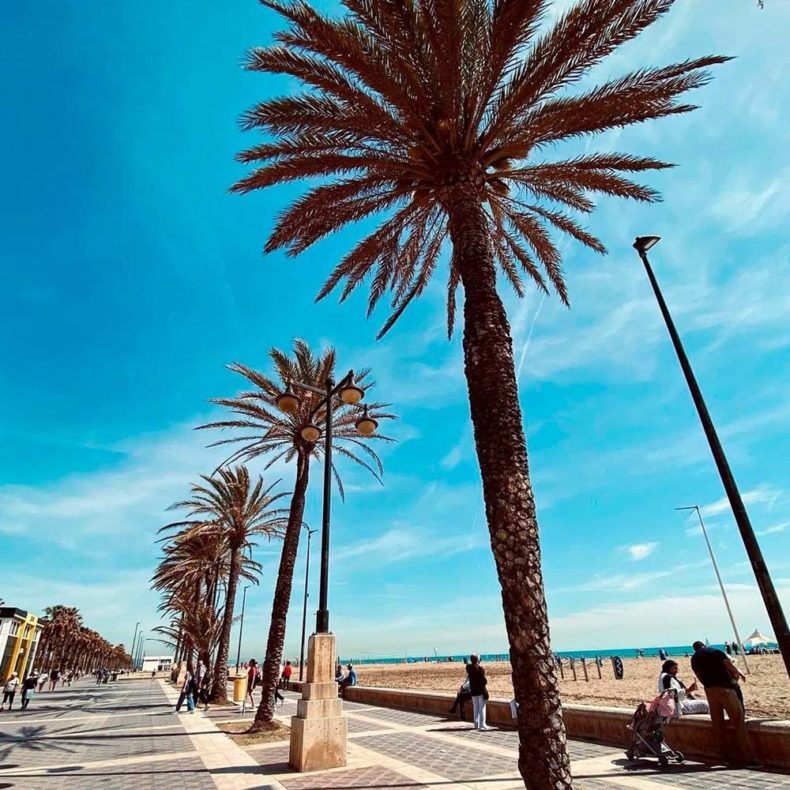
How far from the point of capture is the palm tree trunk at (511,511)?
13.8 feet

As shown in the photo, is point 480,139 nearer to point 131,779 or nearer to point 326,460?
point 326,460

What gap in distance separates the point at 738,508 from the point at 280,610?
437 inches

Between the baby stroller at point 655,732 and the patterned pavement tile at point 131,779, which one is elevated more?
the baby stroller at point 655,732

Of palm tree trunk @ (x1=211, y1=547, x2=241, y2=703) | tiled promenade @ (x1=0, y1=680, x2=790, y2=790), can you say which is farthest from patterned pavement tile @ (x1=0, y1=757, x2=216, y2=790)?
palm tree trunk @ (x1=211, y1=547, x2=241, y2=703)

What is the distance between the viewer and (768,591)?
20.7ft

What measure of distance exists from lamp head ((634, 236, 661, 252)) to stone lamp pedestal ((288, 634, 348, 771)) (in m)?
9.41

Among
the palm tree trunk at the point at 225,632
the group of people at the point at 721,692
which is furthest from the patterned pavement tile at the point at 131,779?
the palm tree trunk at the point at 225,632

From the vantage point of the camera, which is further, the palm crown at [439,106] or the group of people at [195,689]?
the group of people at [195,689]

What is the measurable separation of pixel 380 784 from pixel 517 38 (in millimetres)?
10281

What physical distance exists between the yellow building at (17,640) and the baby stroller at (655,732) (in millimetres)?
56759

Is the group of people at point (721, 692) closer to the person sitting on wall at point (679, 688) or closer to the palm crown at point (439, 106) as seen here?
the person sitting on wall at point (679, 688)

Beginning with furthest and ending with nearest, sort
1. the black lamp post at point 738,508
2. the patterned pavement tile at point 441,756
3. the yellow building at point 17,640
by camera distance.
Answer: the yellow building at point 17,640 < the patterned pavement tile at point 441,756 < the black lamp post at point 738,508

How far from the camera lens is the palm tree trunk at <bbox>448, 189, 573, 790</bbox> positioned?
4220mm

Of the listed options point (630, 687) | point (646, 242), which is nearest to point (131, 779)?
point (646, 242)
